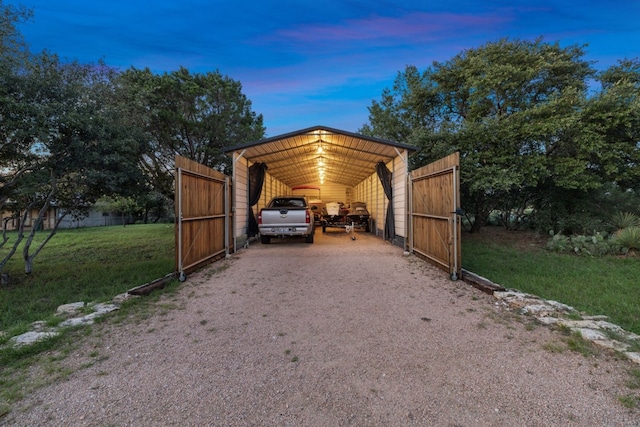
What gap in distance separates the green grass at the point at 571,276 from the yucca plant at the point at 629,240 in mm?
494

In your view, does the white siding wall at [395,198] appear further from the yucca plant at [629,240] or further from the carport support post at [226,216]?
the yucca plant at [629,240]

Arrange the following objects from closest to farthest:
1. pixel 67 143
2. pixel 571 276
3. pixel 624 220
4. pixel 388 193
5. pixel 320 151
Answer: pixel 67 143 < pixel 571 276 < pixel 624 220 < pixel 388 193 < pixel 320 151

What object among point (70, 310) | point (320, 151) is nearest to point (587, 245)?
point (320, 151)

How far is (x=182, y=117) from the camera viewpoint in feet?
44.3

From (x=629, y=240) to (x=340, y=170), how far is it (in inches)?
424

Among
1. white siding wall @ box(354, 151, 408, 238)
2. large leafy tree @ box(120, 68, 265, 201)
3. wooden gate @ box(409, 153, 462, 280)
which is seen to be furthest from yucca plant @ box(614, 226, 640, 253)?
large leafy tree @ box(120, 68, 265, 201)

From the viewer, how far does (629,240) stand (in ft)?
25.0

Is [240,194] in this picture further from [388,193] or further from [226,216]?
[388,193]

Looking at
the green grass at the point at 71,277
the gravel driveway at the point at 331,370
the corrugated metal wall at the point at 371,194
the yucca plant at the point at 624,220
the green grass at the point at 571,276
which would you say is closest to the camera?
the gravel driveway at the point at 331,370

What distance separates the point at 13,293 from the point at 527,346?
782 cm

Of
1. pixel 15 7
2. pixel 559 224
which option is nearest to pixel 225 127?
pixel 15 7

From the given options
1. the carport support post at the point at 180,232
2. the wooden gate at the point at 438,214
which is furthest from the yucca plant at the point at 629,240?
the carport support post at the point at 180,232

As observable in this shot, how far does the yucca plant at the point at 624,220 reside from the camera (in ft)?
29.3

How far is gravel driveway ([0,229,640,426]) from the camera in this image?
1965mm
